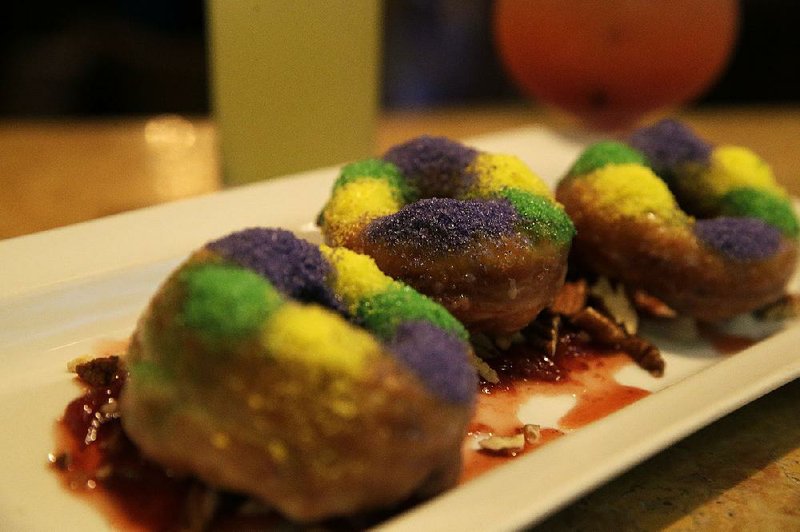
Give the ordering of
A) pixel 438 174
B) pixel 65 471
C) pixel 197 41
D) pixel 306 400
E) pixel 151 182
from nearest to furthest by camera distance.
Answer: pixel 306 400 < pixel 65 471 < pixel 438 174 < pixel 151 182 < pixel 197 41

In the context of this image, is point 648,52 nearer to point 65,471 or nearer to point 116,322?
point 116,322

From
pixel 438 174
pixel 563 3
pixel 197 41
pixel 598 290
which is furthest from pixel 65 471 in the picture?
pixel 197 41

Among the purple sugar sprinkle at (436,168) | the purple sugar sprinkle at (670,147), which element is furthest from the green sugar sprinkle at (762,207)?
the purple sugar sprinkle at (436,168)

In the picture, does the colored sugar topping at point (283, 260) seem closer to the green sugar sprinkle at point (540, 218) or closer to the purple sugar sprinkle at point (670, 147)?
the green sugar sprinkle at point (540, 218)

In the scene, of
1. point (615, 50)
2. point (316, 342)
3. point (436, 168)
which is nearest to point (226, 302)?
point (316, 342)

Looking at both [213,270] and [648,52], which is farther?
[648,52]

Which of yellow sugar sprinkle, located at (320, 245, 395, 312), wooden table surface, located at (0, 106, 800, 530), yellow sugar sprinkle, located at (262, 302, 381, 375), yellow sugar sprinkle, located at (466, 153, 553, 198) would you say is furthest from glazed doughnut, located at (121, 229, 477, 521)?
yellow sugar sprinkle, located at (466, 153, 553, 198)

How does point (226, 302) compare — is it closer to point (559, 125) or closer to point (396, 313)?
point (396, 313)
